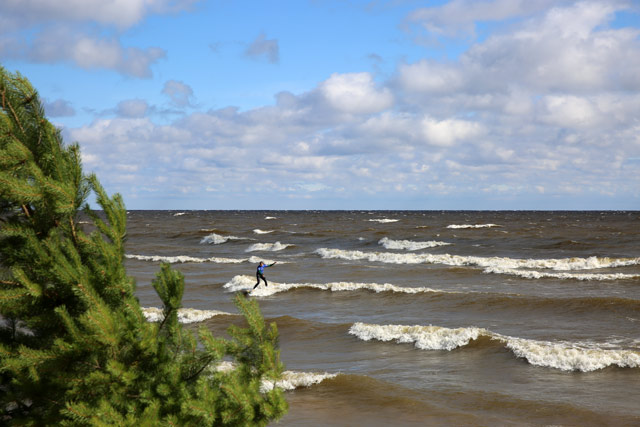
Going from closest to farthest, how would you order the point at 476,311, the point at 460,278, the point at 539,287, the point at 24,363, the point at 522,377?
1. the point at 24,363
2. the point at 522,377
3. the point at 476,311
4. the point at 539,287
5. the point at 460,278

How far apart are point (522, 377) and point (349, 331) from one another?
5.84 meters

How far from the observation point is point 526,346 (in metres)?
13.9

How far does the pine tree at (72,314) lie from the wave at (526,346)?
10.1 meters

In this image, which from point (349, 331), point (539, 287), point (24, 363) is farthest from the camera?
point (539, 287)

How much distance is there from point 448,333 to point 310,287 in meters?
11.9

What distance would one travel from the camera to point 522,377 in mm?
12000

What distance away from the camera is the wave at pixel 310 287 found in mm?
24594

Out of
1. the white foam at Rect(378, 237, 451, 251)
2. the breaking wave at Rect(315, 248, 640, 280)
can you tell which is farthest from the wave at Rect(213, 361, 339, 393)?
the white foam at Rect(378, 237, 451, 251)

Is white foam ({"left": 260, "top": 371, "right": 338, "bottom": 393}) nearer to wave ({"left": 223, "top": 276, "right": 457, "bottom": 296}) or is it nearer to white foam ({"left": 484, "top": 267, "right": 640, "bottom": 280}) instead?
wave ({"left": 223, "top": 276, "right": 457, "bottom": 296})

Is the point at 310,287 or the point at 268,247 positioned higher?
the point at 268,247

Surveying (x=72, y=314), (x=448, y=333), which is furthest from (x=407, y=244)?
(x=72, y=314)

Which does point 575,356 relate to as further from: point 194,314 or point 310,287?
point 310,287

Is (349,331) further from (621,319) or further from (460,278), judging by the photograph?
(460,278)

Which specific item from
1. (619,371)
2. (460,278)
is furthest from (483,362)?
(460,278)
